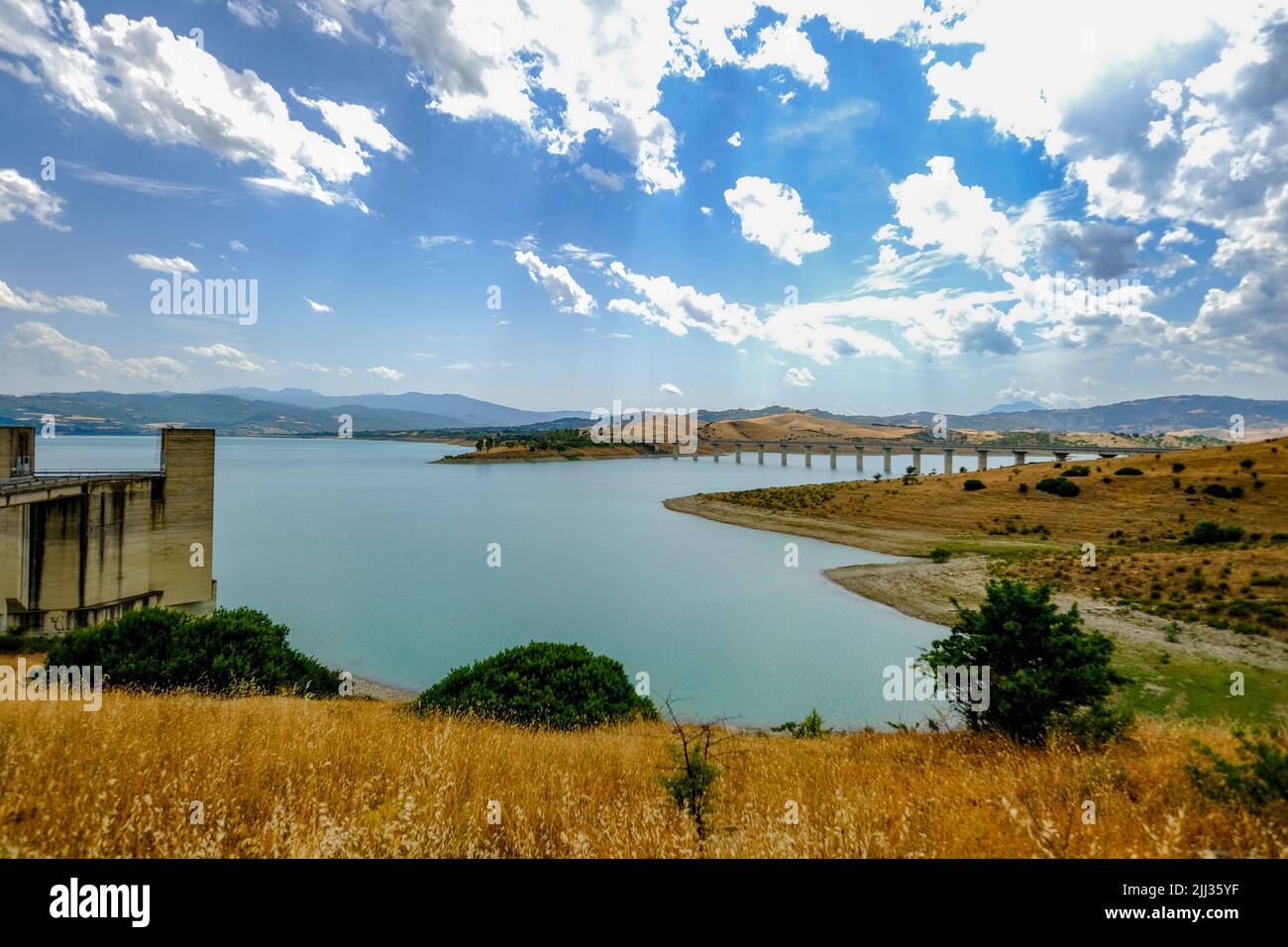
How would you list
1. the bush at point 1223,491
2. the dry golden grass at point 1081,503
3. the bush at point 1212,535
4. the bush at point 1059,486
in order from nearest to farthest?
the bush at point 1212,535, the dry golden grass at point 1081,503, the bush at point 1223,491, the bush at point 1059,486

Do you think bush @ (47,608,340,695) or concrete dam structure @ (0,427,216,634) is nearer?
Answer: bush @ (47,608,340,695)

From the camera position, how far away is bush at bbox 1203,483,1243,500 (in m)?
43.9

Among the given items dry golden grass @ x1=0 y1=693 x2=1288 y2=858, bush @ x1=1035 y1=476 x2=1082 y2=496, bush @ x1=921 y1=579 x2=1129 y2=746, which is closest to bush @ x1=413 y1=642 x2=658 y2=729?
dry golden grass @ x1=0 y1=693 x2=1288 y2=858

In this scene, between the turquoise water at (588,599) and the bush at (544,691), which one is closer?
the bush at (544,691)

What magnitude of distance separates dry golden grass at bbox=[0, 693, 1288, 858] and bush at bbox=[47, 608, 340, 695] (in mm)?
6455

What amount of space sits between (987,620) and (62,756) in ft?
46.0

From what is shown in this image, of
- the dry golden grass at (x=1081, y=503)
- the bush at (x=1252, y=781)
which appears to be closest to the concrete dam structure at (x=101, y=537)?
the bush at (x=1252, y=781)

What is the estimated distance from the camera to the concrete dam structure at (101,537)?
68.0ft

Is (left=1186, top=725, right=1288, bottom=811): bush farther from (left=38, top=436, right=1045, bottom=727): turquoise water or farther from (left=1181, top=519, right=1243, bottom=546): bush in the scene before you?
(left=1181, top=519, right=1243, bottom=546): bush

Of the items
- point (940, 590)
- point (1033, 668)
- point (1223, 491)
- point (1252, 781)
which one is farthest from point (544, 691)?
point (1223, 491)

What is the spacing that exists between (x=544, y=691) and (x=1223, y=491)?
6048 centimetres

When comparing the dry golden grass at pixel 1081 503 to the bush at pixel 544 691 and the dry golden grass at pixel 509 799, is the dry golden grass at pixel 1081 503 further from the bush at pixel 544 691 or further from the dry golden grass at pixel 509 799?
the dry golden grass at pixel 509 799

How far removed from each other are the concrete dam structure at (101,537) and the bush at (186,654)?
1021 centimetres

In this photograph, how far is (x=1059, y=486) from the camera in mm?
52250
